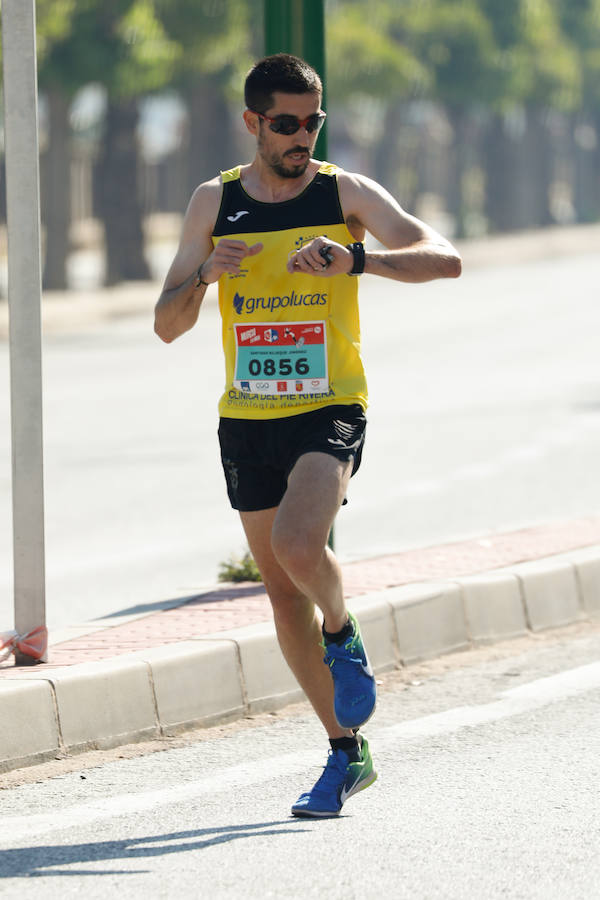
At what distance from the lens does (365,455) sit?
12836mm

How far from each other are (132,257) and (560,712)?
92.1 ft

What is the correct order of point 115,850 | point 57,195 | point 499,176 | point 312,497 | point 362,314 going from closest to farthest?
point 115,850
point 312,497
point 362,314
point 57,195
point 499,176

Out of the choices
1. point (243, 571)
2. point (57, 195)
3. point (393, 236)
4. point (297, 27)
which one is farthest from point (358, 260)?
point (57, 195)

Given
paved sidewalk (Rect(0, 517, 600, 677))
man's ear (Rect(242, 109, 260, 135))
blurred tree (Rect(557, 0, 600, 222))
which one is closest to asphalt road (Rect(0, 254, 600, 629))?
paved sidewalk (Rect(0, 517, 600, 677))

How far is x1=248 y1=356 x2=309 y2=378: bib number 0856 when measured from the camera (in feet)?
15.7

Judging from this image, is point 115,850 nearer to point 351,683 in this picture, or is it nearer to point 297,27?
point 351,683

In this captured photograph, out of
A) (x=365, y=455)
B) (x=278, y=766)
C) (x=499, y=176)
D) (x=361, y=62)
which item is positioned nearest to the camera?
(x=278, y=766)

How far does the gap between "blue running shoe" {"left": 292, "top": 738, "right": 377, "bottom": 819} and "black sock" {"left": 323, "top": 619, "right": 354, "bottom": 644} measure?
307 mm

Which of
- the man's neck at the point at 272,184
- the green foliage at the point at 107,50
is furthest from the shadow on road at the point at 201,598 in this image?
the green foliage at the point at 107,50

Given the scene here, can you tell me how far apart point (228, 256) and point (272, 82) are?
472 millimetres

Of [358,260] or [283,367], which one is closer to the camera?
[358,260]

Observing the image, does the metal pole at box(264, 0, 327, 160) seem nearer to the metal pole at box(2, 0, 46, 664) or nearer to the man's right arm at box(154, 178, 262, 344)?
the metal pole at box(2, 0, 46, 664)

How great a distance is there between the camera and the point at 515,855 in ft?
14.4

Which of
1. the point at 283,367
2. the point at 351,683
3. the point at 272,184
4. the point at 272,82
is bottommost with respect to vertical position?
the point at 351,683
